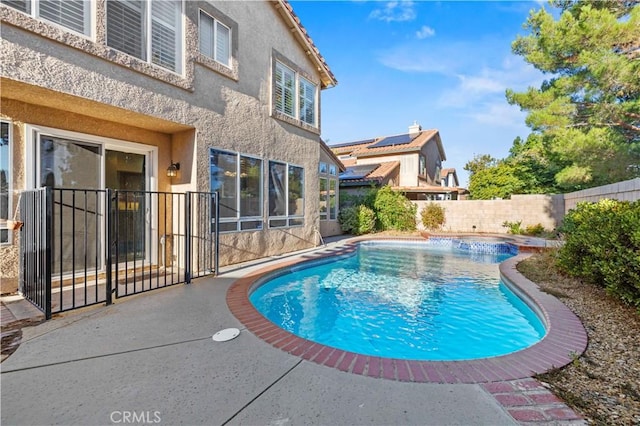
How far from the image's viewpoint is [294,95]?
12.8 meters

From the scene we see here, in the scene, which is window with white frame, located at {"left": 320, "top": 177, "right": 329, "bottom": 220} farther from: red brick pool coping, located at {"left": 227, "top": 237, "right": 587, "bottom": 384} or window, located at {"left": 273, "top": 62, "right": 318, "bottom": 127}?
red brick pool coping, located at {"left": 227, "top": 237, "right": 587, "bottom": 384}

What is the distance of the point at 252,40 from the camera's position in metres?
10.4

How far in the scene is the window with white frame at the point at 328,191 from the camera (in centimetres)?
1841

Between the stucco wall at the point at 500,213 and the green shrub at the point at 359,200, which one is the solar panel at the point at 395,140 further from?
the green shrub at the point at 359,200

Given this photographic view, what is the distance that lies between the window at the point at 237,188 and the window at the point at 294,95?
2985mm

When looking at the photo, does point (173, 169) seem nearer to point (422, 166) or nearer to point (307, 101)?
point (307, 101)

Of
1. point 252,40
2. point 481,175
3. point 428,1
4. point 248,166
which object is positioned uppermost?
point 428,1

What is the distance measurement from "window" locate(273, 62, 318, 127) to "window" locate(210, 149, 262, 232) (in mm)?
2985

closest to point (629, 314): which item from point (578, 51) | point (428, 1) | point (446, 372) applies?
point (446, 372)

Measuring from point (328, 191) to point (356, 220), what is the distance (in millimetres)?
2981

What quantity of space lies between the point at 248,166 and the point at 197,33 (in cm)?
418

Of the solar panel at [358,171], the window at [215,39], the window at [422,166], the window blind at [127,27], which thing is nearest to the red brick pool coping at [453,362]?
the window blind at [127,27]

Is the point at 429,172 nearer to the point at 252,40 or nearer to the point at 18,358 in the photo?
the point at 252,40

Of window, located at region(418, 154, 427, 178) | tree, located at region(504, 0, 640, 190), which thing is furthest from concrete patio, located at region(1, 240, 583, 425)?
window, located at region(418, 154, 427, 178)
